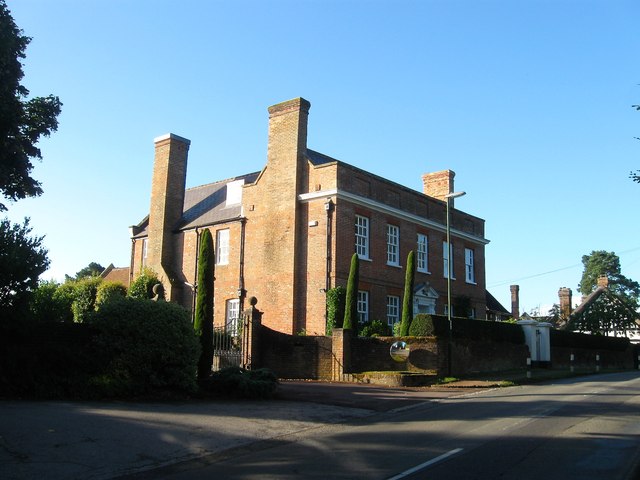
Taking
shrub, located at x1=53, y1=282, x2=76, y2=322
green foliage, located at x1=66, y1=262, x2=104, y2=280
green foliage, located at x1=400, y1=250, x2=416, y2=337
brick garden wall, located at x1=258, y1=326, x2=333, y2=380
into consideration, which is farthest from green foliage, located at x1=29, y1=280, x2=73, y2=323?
green foliage, located at x1=66, y1=262, x2=104, y2=280

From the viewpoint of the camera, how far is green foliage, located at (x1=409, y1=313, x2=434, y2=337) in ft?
78.0

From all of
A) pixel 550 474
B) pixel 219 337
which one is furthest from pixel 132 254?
pixel 550 474

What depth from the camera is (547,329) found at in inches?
1276

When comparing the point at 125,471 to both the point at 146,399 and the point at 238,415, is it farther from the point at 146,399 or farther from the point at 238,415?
the point at 146,399

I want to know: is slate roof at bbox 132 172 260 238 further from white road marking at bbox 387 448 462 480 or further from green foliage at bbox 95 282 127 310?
white road marking at bbox 387 448 462 480

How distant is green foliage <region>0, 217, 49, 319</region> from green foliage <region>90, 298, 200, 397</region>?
6.22ft

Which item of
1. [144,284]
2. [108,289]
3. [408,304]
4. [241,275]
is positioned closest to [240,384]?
[408,304]

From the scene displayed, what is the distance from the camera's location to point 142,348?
1498 cm

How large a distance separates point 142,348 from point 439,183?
2731 centimetres

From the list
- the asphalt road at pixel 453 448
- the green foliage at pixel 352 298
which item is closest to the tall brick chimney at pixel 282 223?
the green foliage at pixel 352 298

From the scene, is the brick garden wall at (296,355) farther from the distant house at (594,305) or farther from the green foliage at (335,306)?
the distant house at (594,305)

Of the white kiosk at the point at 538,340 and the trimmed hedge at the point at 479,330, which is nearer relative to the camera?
the trimmed hedge at the point at 479,330

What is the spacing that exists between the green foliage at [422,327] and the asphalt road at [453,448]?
889cm

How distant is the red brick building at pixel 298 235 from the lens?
2848cm
